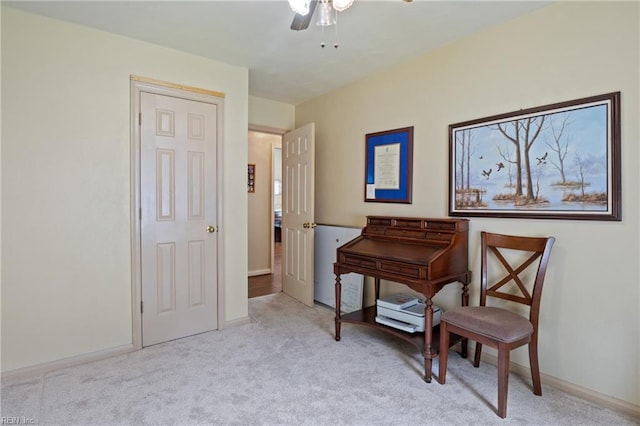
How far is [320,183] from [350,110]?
0.94 meters

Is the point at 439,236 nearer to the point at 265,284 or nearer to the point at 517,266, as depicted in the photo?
the point at 517,266

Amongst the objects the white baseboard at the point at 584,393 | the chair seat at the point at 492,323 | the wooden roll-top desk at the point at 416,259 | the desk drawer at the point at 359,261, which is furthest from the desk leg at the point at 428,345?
the white baseboard at the point at 584,393

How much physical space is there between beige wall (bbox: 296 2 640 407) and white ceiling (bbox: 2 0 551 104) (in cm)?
22

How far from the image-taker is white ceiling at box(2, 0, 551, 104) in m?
2.24

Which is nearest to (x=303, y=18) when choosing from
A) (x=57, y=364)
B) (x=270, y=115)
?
(x=270, y=115)

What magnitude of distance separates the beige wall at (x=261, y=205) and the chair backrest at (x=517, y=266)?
3809 millimetres

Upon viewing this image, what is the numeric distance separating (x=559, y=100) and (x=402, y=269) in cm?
149

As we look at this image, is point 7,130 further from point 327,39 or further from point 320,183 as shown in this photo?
point 320,183

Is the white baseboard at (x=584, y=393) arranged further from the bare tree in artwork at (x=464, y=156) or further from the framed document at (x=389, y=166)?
the framed document at (x=389, y=166)

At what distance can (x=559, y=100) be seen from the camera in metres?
2.20

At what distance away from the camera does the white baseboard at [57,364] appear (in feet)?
7.58

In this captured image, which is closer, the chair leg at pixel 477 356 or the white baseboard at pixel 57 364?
the white baseboard at pixel 57 364

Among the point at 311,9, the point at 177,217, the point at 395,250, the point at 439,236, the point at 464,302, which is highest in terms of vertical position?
the point at 311,9

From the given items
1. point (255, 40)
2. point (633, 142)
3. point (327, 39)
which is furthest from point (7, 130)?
point (633, 142)
